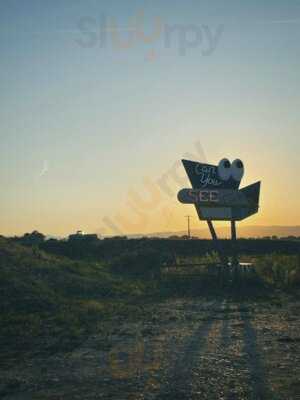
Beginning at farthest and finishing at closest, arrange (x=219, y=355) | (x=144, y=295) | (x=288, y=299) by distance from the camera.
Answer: (x=144, y=295), (x=288, y=299), (x=219, y=355)

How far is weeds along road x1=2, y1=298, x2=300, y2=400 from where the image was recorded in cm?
665

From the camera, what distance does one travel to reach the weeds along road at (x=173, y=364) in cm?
665

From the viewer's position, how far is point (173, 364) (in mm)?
8227

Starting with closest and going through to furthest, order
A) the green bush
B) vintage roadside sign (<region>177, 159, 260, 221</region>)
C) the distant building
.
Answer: the green bush
vintage roadside sign (<region>177, 159, 260, 221</region>)
the distant building

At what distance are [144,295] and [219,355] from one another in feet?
35.1

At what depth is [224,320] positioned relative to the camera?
13125 mm

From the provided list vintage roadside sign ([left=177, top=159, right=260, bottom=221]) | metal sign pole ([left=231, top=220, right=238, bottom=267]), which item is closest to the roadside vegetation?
metal sign pole ([left=231, top=220, right=238, bottom=267])

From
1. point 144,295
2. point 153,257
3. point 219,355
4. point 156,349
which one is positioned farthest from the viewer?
point 153,257

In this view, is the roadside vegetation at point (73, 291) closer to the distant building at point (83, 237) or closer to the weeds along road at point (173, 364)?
the weeds along road at point (173, 364)

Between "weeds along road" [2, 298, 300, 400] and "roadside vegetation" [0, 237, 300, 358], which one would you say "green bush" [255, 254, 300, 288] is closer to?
"roadside vegetation" [0, 237, 300, 358]

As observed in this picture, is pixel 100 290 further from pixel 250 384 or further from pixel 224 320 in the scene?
pixel 250 384

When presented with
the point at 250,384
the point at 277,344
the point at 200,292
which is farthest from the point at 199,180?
the point at 250,384

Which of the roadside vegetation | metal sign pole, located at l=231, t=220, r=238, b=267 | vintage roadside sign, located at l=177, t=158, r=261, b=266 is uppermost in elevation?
vintage roadside sign, located at l=177, t=158, r=261, b=266

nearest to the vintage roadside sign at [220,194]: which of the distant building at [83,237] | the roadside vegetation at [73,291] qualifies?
the roadside vegetation at [73,291]
